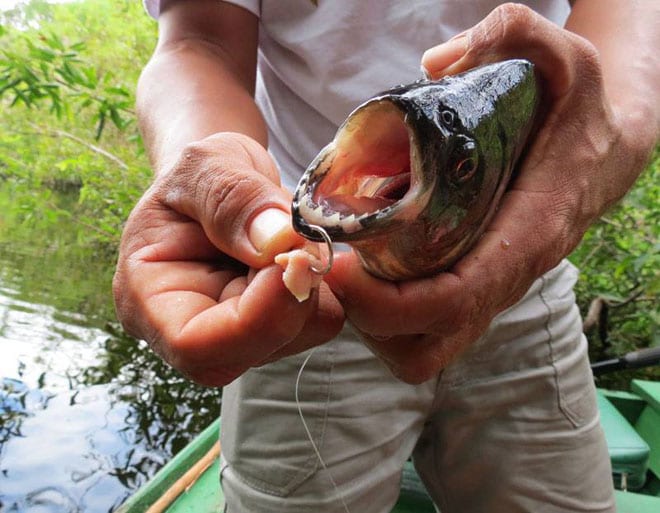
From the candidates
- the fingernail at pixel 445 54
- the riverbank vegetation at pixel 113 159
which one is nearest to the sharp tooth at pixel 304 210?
the fingernail at pixel 445 54

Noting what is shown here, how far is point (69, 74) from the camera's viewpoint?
3.87m

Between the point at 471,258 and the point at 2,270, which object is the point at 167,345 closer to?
the point at 471,258

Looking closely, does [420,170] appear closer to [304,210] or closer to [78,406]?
[304,210]

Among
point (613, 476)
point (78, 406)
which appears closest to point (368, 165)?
point (613, 476)

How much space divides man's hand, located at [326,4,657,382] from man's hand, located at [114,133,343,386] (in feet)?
0.36

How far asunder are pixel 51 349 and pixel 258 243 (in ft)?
22.8

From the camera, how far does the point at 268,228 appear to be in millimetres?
806

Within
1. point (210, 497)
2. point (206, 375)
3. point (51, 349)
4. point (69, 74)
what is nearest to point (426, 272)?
point (206, 375)

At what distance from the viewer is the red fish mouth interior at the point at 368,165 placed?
2.48 feet

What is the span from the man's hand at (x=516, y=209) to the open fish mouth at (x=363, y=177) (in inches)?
6.3

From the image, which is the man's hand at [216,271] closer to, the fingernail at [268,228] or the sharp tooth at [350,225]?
the fingernail at [268,228]

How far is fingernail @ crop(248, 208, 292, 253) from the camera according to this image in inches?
31.4

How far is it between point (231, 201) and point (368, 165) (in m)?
0.20

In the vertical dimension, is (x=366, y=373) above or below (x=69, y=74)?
above
